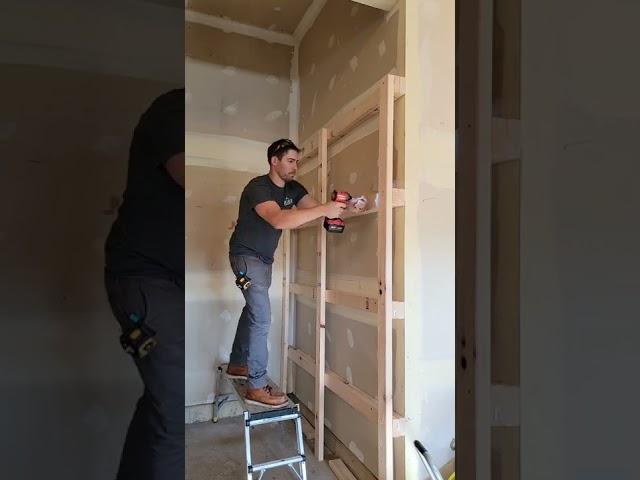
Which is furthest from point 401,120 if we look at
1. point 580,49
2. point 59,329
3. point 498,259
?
point 59,329

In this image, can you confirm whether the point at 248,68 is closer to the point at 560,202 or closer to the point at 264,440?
the point at 264,440

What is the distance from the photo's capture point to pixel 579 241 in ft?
2.02

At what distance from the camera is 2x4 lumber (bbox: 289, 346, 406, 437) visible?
179 centimetres

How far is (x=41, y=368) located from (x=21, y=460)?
12 centimetres

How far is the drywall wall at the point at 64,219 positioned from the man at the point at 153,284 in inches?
0.6

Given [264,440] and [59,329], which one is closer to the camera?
[59,329]

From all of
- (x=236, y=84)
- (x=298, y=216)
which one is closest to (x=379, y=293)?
(x=298, y=216)

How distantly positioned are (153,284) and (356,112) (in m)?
→ 1.83

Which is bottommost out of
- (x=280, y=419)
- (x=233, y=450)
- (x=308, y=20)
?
(x=233, y=450)

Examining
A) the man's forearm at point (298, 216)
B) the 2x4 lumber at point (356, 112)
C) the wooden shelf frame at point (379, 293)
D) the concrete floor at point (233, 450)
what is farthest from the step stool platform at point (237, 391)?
the 2x4 lumber at point (356, 112)

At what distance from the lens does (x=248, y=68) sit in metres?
3.25

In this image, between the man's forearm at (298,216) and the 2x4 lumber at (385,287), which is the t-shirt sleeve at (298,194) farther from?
the 2x4 lumber at (385,287)

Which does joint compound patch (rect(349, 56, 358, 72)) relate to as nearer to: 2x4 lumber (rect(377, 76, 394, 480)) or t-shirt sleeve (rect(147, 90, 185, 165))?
2x4 lumber (rect(377, 76, 394, 480))

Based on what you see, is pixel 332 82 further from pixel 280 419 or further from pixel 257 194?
pixel 280 419
